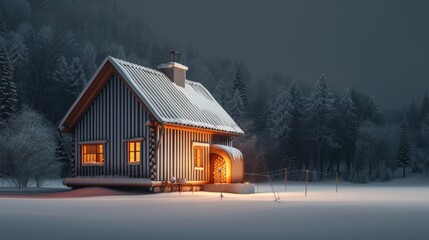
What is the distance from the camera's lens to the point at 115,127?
33.8 metres

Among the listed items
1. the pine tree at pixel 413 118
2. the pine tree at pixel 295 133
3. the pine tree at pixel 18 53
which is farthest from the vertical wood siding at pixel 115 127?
the pine tree at pixel 413 118

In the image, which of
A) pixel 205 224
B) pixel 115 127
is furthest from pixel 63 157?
→ pixel 205 224

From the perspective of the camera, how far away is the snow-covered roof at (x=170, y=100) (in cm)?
3209

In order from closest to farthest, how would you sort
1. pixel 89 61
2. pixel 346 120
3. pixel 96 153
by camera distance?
pixel 96 153
pixel 346 120
pixel 89 61

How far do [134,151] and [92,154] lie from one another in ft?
12.2

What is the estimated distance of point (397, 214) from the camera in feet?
58.7

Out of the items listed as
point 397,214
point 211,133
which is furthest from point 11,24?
point 397,214

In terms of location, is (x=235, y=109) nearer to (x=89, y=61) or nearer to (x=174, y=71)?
(x=89, y=61)

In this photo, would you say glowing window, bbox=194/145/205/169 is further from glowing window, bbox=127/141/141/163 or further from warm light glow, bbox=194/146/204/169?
glowing window, bbox=127/141/141/163

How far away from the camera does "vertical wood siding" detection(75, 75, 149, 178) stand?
32.5 m

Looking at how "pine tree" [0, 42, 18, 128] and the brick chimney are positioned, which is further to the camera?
"pine tree" [0, 42, 18, 128]

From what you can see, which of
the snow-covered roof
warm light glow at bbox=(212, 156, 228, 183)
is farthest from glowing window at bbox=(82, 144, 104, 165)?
warm light glow at bbox=(212, 156, 228, 183)

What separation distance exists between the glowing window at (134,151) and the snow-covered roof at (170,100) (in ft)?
8.86

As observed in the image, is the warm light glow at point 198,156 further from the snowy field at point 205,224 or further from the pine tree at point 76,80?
the pine tree at point 76,80
